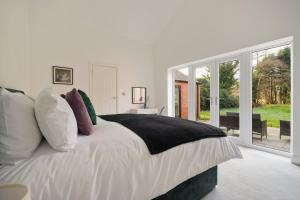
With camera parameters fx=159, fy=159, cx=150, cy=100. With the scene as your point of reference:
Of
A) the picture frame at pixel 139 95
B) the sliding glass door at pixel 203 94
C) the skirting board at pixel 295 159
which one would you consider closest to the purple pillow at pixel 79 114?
the skirting board at pixel 295 159

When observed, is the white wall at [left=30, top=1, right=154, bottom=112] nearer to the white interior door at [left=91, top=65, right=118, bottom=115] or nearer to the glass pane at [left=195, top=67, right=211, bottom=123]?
the white interior door at [left=91, top=65, right=118, bottom=115]

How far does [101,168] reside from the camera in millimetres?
892

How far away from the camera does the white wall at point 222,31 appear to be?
A: 241 centimetres

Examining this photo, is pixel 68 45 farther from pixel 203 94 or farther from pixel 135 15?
pixel 203 94

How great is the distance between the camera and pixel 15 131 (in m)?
0.84

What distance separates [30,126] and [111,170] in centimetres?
53

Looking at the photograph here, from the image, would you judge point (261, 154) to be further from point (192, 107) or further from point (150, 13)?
point (150, 13)

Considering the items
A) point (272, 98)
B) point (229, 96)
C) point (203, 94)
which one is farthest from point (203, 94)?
point (272, 98)

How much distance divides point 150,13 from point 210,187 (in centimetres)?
448

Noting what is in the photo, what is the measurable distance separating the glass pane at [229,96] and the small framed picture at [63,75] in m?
3.72

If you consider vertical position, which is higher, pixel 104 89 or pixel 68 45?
pixel 68 45

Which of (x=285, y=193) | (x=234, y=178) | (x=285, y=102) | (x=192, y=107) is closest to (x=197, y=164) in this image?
(x=234, y=178)

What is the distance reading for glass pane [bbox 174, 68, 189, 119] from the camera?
15.8ft

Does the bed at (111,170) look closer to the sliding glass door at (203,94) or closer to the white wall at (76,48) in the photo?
the sliding glass door at (203,94)
